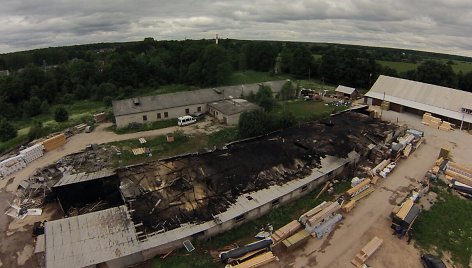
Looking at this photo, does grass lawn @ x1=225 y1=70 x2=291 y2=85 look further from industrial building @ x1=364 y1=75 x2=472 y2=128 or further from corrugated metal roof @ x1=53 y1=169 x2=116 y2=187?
corrugated metal roof @ x1=53 y1=169 x2=116 y2=187

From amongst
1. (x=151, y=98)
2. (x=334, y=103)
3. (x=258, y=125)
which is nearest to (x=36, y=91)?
(x=151, y=98)

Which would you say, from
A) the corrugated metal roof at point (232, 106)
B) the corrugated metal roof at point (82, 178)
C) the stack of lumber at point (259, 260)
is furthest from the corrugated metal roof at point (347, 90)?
the corrugated metal roof at point (82, 178)

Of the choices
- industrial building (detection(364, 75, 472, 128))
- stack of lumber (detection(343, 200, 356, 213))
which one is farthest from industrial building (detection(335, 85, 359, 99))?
stack of lumber (detection(343, 200, 356, 213))

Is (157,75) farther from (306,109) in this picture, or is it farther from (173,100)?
(306,109)

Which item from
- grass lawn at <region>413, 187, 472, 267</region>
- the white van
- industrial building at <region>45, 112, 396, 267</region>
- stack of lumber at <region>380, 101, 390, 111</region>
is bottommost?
grass lawn at <region>413, 187, 472, 267</region>

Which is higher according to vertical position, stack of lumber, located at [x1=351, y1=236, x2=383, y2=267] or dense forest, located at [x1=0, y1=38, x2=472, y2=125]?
dense forest, located at [x1=0, y1=38, x2=472, y2=125]

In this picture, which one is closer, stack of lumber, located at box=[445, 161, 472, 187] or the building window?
the building window
